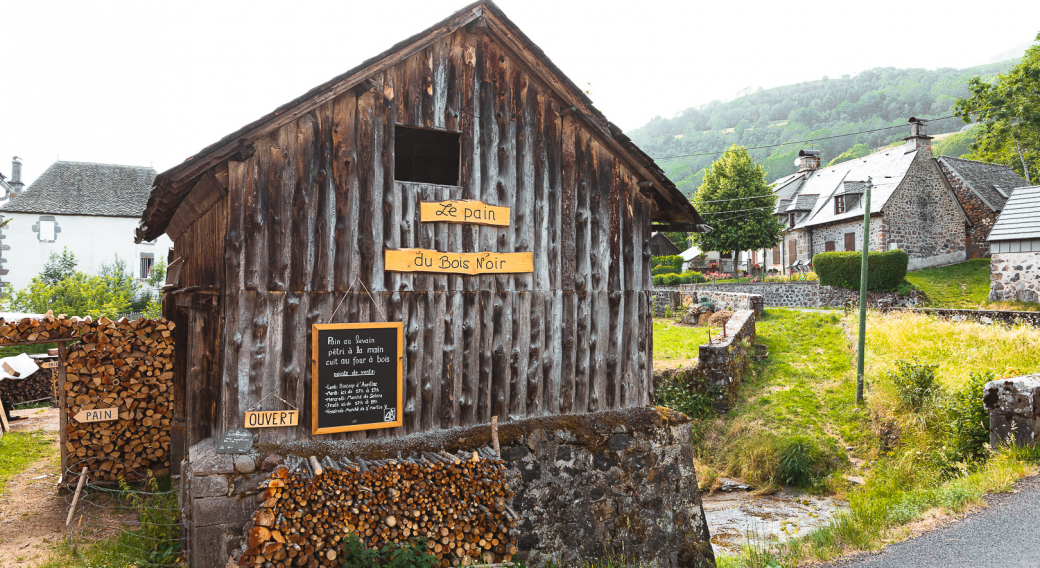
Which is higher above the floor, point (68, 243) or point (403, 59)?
point (403, 59)

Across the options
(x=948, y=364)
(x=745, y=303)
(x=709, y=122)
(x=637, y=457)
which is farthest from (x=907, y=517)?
(x=709, y=122)

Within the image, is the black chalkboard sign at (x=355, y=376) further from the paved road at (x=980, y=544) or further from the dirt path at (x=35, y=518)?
the paved road at (x=980, y=544)

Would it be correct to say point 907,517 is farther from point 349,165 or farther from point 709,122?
point 709,122

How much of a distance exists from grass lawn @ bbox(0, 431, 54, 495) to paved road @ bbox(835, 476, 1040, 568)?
11659mm

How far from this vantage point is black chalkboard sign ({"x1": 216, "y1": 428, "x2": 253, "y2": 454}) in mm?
5152

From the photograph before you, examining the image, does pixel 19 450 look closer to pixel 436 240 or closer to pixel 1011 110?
pixel 436 240

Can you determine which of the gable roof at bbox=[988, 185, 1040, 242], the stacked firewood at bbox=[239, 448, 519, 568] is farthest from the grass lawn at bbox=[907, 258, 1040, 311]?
the stacked firewood at bbox=[239, 448, 519, 568]

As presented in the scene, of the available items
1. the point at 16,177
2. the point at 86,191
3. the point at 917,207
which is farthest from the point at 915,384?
the point at 16,177

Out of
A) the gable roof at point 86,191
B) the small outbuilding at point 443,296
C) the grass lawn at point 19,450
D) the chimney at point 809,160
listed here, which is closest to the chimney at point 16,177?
the gable roof at point 86,191

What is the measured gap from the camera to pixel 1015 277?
20.8m

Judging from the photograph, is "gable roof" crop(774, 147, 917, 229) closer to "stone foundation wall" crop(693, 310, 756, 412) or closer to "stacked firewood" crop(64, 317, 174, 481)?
"stone foundation wall" crop(693, 310, 756, 412)

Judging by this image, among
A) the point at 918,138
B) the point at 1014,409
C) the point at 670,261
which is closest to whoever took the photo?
the point at 1014,409

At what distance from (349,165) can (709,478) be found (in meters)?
9.79

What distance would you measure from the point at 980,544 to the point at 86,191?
40478mm
